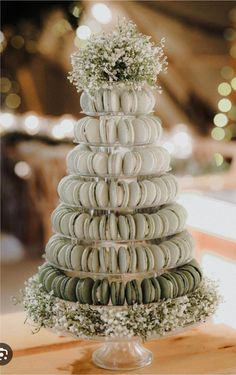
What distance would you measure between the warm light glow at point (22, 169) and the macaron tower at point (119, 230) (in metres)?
3.67

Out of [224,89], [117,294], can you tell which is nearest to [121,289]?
[117,294]

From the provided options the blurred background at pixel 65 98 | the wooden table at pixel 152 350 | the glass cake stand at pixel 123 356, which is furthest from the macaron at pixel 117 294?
the blurred background at pixel 65 98

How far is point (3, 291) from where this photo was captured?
5027 mm

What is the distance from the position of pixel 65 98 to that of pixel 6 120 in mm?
711

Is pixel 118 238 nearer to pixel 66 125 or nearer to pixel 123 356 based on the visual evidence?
pixel 123 356

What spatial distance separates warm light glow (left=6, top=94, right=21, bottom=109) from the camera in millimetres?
6856

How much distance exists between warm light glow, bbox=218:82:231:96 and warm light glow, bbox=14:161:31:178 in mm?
2559

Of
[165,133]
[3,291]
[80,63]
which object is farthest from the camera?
[165,133]

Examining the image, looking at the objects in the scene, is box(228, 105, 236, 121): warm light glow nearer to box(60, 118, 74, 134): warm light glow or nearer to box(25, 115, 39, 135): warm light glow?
box(60, 118, 74, 134): warm light glow

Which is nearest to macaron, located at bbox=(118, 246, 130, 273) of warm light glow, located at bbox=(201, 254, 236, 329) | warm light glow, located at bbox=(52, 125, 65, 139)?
warm light glow, located at bbox=(201, 254, 236, 329)

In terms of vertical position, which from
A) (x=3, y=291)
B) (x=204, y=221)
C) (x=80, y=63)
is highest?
(x=80, y=63)

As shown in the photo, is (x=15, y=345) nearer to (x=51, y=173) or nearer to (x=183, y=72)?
(x=51, y=173)

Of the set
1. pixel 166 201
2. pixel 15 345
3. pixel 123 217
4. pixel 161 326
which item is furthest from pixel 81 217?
pixel 15 345

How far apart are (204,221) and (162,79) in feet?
14.6
